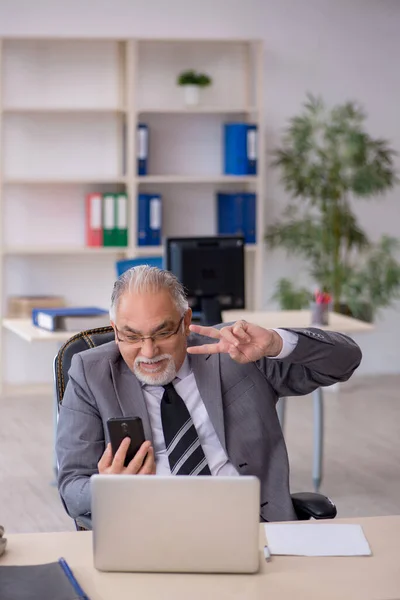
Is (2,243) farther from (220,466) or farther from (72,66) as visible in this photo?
(220,466)

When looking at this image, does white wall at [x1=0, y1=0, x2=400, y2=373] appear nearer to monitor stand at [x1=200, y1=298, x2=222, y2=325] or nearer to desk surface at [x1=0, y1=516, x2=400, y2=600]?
monitor stand at [x1=200, y1=298, x2=222, y2=325]

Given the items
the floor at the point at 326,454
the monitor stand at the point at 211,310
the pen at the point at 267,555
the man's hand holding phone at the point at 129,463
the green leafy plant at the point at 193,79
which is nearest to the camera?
the pen at the point at 267,555

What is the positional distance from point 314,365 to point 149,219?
4372 millimetres

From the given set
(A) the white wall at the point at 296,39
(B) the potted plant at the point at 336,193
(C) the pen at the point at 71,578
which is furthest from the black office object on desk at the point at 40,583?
(A) the white wall at the point at 296,39

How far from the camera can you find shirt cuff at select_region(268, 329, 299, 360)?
250 centimetres

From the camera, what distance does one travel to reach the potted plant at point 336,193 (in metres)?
6.80

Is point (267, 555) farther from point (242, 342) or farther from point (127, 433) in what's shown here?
point (242, 342)

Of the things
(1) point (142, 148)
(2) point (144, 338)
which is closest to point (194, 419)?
(2) point (144, 338)

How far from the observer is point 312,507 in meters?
2.48

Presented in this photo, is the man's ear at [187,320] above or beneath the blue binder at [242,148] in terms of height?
beneath

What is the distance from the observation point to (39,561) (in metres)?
1.97

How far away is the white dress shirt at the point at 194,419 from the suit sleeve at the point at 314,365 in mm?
70

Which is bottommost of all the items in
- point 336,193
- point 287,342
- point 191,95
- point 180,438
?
point 180,438

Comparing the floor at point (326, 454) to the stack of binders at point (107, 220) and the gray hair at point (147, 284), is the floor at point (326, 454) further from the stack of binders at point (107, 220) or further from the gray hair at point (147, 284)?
the gray hair at point (147, 284)
